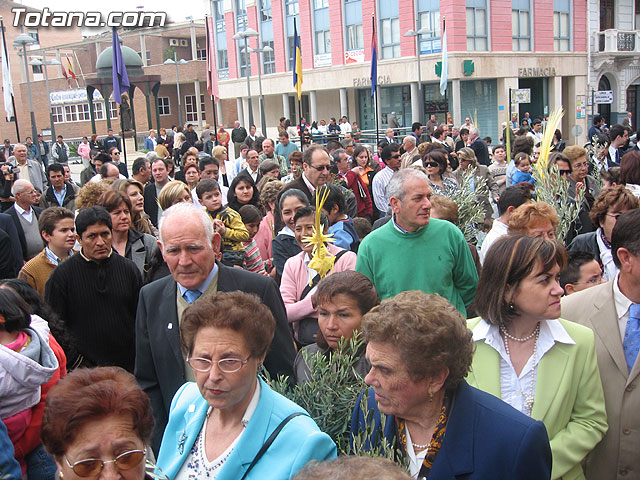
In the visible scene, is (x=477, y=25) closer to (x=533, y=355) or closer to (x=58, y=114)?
(x=533, y=355)

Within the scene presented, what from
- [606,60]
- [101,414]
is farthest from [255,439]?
[606,60]

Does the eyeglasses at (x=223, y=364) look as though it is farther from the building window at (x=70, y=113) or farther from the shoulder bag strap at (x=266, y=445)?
the building window at (x=70, y=113)

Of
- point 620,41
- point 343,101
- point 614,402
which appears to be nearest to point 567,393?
point 614,402

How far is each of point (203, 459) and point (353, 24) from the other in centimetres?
Answer: 3975

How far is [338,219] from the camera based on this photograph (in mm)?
6102

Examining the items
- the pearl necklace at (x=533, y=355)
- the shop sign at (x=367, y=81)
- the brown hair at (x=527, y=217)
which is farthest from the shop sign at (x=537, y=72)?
the pearl necklace at (x=533, y=355)

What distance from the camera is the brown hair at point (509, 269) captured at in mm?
2998

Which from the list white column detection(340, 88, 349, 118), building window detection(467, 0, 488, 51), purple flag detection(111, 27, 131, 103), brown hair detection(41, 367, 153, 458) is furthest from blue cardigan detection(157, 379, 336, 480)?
white column detection(340, 88, 349, 118)

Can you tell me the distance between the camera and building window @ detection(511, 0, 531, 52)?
37.3 metres

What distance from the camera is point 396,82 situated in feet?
123

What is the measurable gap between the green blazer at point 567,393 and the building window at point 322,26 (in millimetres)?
40616

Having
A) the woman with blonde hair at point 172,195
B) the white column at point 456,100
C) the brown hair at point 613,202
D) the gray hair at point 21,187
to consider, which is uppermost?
the white column at point 456,100

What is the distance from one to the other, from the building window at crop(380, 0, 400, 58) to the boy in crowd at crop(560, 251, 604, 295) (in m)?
35.1

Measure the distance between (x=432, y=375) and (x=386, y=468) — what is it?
1.09 meters
